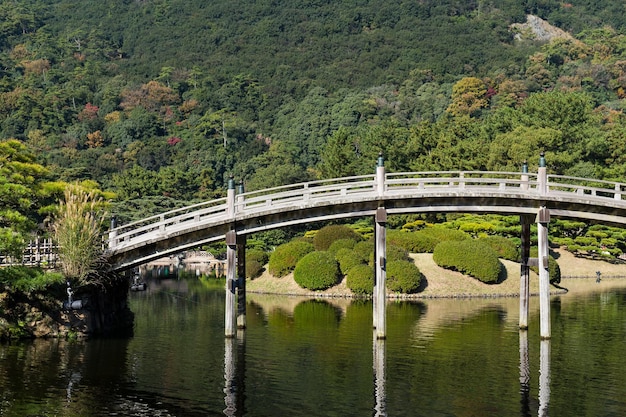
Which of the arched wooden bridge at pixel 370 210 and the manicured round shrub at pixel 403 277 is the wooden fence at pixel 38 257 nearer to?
the arched wooden bridge at pixel 370 210

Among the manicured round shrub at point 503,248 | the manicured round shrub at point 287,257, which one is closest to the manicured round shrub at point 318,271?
the manicured round shrub at point 287,257

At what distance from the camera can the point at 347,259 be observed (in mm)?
61844

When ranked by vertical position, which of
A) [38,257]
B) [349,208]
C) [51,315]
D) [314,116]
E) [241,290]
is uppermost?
[314,116]

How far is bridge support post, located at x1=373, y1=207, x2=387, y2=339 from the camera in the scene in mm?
41250

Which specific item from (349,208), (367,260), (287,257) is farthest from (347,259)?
(349,208)

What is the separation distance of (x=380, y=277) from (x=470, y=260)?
21801mm

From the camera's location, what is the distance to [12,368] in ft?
113

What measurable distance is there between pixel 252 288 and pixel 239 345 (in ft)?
78.5

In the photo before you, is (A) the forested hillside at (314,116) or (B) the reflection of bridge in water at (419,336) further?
(A) the forested hillside at (314,116)

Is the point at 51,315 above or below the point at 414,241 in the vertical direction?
below

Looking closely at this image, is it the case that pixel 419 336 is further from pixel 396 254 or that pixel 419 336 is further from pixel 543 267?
pixel 396 254

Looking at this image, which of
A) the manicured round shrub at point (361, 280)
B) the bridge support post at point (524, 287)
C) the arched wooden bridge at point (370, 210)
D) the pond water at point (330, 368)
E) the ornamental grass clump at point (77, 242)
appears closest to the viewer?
the pond water at point (330, 368)

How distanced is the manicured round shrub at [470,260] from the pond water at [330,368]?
9.19m

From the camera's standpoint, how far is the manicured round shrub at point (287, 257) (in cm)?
6419
